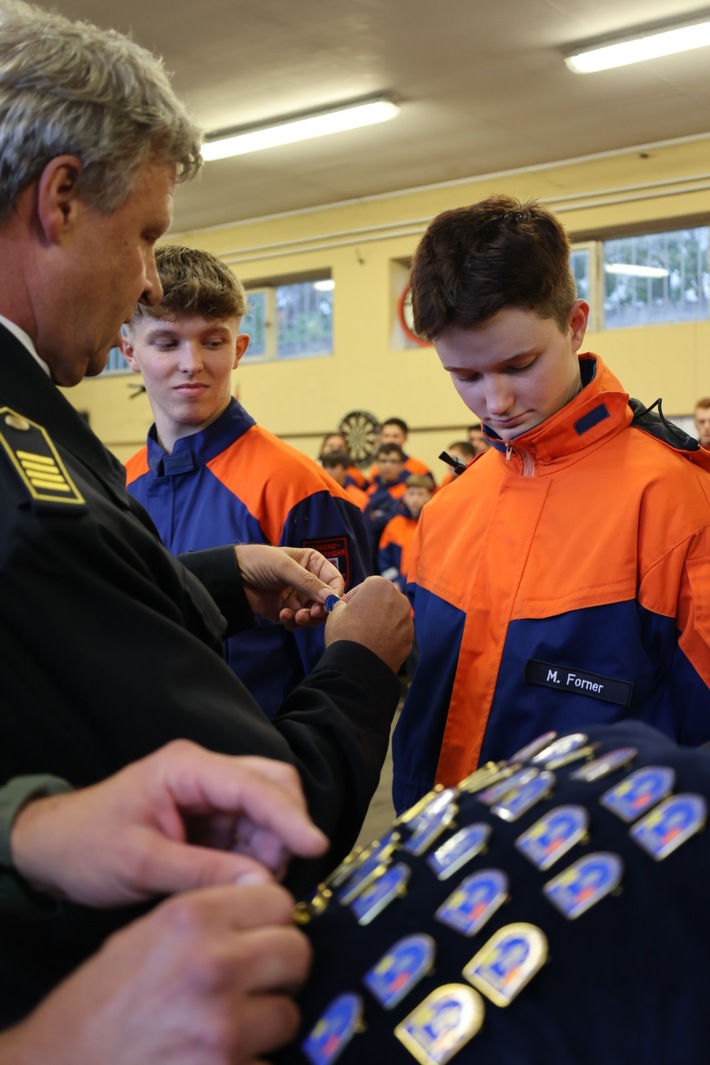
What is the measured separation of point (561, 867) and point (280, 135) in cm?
847

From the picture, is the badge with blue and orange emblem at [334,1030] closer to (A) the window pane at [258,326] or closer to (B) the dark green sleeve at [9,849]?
(B) the dark green sleeve at [9,849]

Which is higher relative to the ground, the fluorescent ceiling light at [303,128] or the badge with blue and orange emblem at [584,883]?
the fluorescent ceiling light at [303,128]

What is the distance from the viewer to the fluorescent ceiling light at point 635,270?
29.0 feet

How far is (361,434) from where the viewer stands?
410 inches

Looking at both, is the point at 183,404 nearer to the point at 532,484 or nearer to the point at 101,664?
the point at 532,484

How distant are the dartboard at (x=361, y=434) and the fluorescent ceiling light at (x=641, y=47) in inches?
163

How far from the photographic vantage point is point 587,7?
6242 mm

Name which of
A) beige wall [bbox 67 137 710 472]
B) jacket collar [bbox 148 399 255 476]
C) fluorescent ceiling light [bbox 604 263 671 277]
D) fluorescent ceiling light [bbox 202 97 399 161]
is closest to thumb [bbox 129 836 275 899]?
jacket collar [bbox 148 399 255 476]

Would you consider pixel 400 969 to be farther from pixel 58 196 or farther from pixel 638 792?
pixel 58 196

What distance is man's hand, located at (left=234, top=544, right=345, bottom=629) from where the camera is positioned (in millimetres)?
1617

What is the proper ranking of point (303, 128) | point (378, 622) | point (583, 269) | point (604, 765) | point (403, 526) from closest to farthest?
point (604, 765) → point (378, 622) → point (403, 526) → point (303, 128) → point (583, 269)

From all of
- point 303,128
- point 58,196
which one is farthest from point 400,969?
point 303,128

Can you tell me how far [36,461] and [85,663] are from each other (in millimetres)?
182

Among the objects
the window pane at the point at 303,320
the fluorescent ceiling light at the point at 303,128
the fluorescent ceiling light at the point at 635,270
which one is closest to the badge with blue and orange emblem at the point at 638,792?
the fluorescent ceiling light at the point at 303,128
